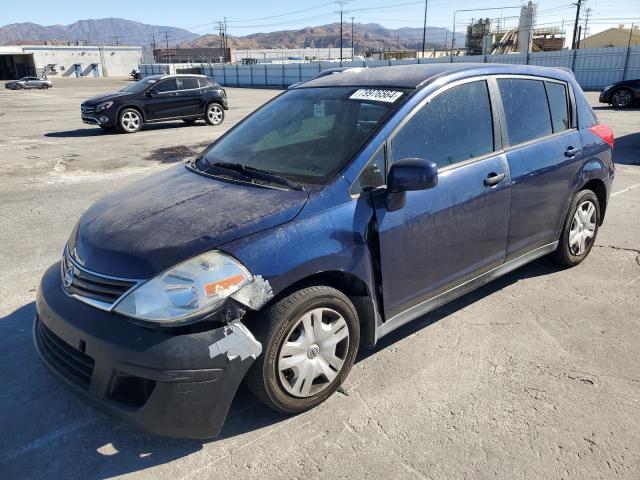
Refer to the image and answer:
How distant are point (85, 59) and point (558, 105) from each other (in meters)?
103

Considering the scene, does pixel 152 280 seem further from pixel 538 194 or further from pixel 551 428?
pixel 538 194

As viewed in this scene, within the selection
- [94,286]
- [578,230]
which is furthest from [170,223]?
[578,230]

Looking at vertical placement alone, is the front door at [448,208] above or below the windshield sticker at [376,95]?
below

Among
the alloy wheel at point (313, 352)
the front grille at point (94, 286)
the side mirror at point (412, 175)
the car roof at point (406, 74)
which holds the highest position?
the car roof at point (406, 74)

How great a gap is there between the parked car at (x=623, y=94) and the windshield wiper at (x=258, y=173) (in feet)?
64.2

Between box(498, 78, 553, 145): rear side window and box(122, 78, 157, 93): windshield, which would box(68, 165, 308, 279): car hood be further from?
box(122, 78, 157, 93): windshield

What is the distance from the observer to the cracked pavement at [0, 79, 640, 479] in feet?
8.05

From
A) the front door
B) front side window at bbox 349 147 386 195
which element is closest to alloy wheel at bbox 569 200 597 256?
the front door

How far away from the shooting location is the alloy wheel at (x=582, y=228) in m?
4.50

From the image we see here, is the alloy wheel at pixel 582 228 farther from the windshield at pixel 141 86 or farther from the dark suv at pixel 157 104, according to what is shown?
the windshield at pixel 141 86

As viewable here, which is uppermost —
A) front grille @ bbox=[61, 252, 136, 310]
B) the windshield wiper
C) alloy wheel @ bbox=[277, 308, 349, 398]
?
the windshield wiper

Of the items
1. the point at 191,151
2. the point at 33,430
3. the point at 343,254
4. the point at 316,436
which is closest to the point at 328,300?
the point at 343,254

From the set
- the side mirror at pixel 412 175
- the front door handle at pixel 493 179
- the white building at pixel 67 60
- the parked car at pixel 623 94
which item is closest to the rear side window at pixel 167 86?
the front door handle at pixel 493 179

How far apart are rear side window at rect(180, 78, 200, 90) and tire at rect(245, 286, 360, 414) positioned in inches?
581
